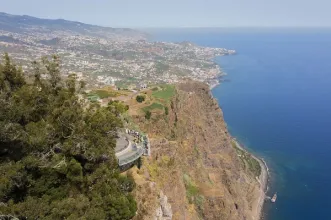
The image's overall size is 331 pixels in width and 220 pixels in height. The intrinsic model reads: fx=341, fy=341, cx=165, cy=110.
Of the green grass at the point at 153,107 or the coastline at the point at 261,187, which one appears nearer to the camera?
the green grass at the point at 153,107

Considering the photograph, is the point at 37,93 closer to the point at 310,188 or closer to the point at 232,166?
the point at 232,166

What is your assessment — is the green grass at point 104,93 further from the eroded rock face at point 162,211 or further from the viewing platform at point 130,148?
the eroded rock face at point 162,211

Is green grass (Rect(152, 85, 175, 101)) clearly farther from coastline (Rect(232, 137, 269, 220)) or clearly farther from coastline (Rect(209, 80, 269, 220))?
coastline (Rect(232, 137, 269, 220))

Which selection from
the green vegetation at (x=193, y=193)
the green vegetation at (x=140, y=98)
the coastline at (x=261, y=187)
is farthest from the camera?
the coastline at (x=261, y=187)

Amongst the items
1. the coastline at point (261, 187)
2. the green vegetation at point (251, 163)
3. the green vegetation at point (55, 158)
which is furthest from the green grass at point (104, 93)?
the green vegetation at point (251, 163)

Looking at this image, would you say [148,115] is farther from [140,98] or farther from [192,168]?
[192,168]

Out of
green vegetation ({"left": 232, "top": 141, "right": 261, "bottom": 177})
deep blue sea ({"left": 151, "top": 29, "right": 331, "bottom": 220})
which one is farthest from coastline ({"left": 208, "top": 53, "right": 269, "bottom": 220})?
deep blue sea ({"left": 151, "top": 29, "right": 331, "bottom": 220})
